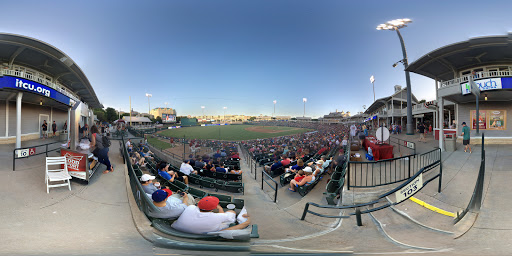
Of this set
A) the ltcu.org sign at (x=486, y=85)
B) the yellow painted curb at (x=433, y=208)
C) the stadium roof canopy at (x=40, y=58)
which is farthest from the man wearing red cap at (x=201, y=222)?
the stadium roof canopy at (x=40, y=58)

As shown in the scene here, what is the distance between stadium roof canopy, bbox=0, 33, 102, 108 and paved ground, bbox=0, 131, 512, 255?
9249mm

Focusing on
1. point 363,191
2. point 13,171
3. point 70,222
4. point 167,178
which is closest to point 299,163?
point 363,191

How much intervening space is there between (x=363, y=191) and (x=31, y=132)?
75.8 feet

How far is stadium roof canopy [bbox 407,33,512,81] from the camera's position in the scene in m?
10.8

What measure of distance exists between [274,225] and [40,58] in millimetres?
20630

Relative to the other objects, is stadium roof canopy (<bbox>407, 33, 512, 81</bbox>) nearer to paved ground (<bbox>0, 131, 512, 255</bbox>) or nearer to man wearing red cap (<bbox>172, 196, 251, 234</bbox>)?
paved ground (<bbox>0, 131, 512, 255</bbox>)

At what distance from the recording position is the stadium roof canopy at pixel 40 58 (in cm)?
1043

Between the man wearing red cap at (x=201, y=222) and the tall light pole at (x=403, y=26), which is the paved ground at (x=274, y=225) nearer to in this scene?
the man wearing red cap at (x=201, y=222)

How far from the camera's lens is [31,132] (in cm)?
1455

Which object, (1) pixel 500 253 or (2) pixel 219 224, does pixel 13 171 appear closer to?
(2) pixel 219 224

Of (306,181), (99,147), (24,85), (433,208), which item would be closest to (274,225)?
(306,181)

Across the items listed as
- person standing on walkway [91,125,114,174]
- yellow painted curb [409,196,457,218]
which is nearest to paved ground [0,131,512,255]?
yellow painted curb [409,196,457,218]

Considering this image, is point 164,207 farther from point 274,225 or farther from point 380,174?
point 380,174

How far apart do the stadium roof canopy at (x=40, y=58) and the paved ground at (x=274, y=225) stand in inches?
364
